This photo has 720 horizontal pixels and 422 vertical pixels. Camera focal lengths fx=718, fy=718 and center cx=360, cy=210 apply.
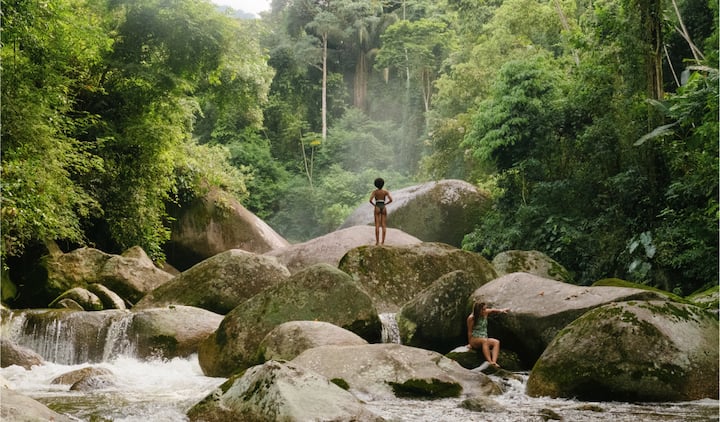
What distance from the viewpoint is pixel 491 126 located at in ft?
59.3

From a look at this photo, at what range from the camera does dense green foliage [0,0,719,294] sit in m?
11.6

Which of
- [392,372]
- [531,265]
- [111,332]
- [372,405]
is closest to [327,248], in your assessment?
[531,265]

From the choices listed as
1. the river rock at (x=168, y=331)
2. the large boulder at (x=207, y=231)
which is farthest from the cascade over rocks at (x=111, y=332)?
the large boulder at (x=207, y=231)

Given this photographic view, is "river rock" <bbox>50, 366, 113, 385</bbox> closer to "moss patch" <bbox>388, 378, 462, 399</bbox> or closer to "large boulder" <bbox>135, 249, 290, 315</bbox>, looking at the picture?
"large boulder" <bbox>135, 249, 290, 315</bbox>

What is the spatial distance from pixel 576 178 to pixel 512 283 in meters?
6.80

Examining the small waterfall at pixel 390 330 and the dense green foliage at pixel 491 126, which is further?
the dense green foliage at pixel 491 126

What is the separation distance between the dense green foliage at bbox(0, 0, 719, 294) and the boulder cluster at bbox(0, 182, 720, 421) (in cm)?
171

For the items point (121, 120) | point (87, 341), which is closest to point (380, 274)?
point (87, 341)

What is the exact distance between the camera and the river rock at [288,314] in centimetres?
917

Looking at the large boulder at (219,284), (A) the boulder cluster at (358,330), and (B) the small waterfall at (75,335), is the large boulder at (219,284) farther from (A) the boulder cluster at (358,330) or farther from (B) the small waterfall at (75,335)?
(B) the small waterfall at (75,335)

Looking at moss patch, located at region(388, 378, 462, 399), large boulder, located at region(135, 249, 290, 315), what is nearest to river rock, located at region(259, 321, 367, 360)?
moss patch, located at region(388, 378, 462, 399)

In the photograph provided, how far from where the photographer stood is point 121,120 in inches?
661

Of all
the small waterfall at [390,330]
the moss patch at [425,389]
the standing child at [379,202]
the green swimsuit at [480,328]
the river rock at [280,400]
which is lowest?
the small waterfall at [390,330]

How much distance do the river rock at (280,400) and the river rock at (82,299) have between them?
7002 millimetres
